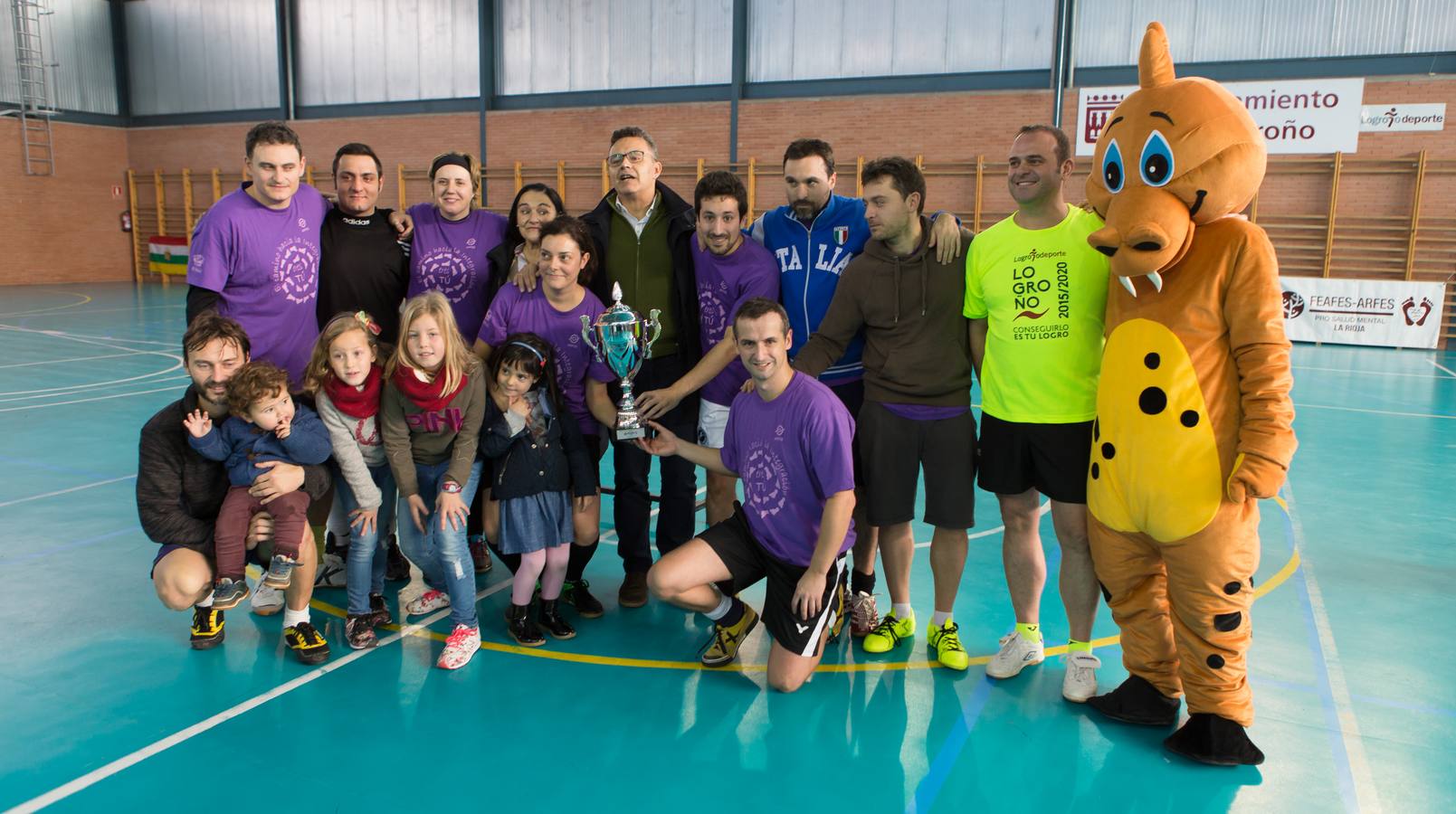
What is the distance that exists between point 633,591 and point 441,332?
1603mm

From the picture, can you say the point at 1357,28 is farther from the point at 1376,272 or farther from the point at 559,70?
the point at 559,70

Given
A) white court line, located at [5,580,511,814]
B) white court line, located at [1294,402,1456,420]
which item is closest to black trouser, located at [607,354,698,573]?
white court line, located at [5,580,511,814]

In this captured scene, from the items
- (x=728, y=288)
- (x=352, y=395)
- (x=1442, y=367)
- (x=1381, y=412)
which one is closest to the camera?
(x=352, y=395)

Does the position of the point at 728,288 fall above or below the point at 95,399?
above

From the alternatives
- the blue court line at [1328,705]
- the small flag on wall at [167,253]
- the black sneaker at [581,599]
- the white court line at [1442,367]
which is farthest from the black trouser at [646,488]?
the small flag on wall at [167,253]

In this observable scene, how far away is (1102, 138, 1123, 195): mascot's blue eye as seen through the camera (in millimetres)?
3256

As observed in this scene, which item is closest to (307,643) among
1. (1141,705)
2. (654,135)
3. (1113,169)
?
(1141,705)

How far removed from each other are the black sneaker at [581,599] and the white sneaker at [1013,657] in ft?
5.99

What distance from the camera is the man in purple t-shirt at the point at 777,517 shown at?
357cm

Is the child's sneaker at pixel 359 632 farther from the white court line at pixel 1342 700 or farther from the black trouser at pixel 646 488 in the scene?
the white court line at pixel 1342 700

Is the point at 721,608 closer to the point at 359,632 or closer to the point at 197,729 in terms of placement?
the point at 359,632

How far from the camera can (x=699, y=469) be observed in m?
7.27

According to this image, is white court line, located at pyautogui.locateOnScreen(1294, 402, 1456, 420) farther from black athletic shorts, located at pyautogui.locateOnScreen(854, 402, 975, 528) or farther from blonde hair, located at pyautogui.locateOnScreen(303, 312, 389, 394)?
blonde hair, located at pyautogui.locateOnScreen(303, 312, 389, 394)

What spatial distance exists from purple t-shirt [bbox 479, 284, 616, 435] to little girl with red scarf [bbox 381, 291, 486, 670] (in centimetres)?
26
